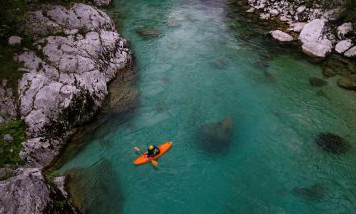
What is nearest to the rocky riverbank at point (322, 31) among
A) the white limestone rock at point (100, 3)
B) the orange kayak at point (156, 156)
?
the orange kayak at point (156, 156)

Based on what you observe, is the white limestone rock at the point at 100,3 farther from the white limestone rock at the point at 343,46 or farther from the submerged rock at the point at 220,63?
the white limestone rock at the point at 343,46

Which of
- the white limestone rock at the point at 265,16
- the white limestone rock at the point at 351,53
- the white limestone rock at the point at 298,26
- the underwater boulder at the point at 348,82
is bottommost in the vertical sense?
the underwater boulder at the point at 348,82

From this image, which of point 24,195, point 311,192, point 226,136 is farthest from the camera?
point 226,136

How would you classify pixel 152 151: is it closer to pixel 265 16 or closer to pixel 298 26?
pixel 298 26

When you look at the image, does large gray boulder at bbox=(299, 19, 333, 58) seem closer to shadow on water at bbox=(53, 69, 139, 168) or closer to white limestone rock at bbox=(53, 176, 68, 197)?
shadow on water at bbox=(53, 69, 139, 168)

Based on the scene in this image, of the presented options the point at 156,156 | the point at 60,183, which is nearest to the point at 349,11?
the point at 156,156

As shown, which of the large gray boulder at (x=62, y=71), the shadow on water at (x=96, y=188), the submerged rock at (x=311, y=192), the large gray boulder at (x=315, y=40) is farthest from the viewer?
the large gray boulder at (x=315, y=40)

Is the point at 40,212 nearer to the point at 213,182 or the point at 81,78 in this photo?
the point at 213,182
